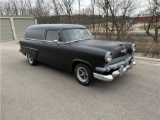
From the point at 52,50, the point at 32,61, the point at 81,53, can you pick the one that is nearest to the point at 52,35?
the point at 52,50

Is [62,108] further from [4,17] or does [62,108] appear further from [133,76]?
[4,17]

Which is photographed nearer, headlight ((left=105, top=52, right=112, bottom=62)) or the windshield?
headlight ((left=105, top=52, right=112, bottom=62))

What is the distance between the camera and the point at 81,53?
150 inches

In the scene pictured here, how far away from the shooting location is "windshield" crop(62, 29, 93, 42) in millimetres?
4476

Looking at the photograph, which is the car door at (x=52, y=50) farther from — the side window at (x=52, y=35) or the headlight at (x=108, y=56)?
the headlight at (x=108, y=56)

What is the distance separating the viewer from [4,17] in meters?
17.5

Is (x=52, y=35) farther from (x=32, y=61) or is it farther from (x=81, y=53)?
(x=32, y=61)

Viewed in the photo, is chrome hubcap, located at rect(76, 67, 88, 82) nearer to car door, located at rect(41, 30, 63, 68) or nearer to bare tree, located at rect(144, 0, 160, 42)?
car door, located at rect(41, 30, 63, 68)

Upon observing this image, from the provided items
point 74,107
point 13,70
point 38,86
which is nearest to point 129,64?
point 74,107

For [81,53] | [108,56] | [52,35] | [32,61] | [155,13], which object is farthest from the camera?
[155,13]

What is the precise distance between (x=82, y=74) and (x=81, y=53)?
2.18 ft

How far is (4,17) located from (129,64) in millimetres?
18089

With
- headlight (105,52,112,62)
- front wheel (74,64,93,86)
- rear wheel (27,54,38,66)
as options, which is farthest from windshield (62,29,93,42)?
rear wheel (27,54,38,66)

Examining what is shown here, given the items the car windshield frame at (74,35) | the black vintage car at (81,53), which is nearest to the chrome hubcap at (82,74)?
the black vintage car at (81,53)
